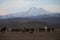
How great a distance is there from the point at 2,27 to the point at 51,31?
818 millimetres

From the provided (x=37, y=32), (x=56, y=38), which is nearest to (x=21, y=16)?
(x=37, y=32)

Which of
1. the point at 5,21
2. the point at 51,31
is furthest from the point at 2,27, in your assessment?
the point at 51,31

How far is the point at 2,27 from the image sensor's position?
2.00 m

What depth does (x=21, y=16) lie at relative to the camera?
2.00m

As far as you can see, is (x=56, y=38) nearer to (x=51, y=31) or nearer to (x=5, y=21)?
(x=51, y=31)

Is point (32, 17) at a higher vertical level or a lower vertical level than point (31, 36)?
higher

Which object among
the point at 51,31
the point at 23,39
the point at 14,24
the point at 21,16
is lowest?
the point at 23,39

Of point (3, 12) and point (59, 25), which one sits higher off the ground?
point (3, 12)

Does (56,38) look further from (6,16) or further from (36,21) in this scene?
(6,16)

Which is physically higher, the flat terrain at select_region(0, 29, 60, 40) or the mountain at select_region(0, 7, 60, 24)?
the mountain at select_region(0, 7, 60, 24)

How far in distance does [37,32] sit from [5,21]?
565 millimetres

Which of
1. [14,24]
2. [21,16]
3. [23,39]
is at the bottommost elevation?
[23,39]

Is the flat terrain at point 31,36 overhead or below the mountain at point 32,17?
below

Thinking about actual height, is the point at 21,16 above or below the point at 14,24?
above
